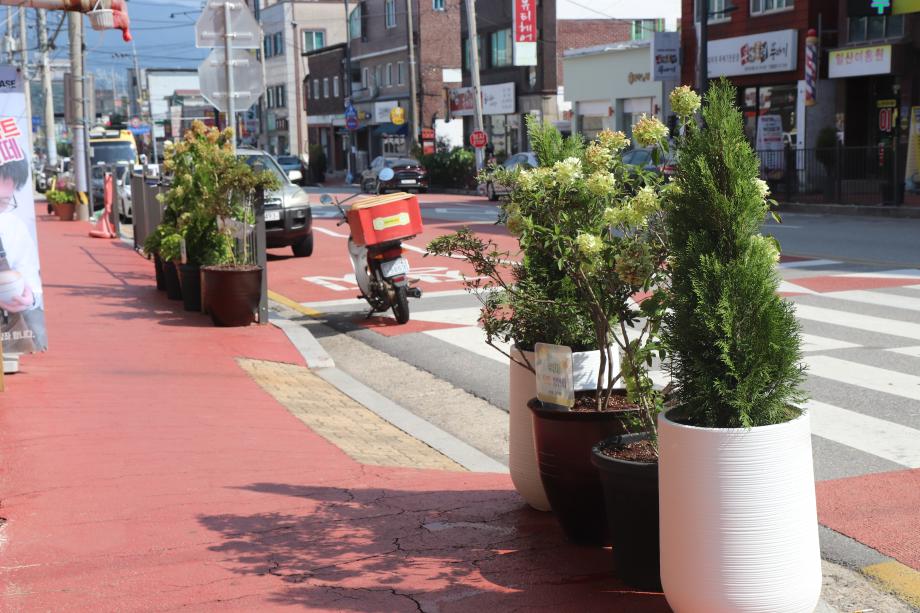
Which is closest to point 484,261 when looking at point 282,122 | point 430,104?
point 430,104

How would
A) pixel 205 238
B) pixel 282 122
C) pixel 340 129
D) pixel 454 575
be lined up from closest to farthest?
pixel 454 575 → pixel 205 238 → pixel 340 129 → pixel 282 122

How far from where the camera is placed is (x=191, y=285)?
12.9m

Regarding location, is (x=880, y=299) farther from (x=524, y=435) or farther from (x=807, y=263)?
(x=524, y=435)

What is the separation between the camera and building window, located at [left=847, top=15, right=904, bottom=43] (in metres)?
29.2

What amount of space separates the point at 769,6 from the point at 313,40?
55095 millimetres

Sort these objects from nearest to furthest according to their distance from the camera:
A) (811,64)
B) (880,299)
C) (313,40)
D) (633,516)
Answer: (633,516), (880,299), (811,64), (313,40)

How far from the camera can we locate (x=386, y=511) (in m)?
5.71

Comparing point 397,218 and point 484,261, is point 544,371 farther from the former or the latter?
point 397,218

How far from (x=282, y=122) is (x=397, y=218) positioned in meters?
77.3

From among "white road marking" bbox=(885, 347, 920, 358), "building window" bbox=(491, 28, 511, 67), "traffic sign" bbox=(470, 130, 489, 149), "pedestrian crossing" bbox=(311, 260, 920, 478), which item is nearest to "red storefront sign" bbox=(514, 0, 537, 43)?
"building window" bbox=(491, 28, 511, 67)

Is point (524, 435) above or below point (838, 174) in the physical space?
below

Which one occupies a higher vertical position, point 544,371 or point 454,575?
point 544,371

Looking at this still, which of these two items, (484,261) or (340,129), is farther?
(340,129)

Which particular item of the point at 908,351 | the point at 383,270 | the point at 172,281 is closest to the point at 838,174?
the point at 383,270
